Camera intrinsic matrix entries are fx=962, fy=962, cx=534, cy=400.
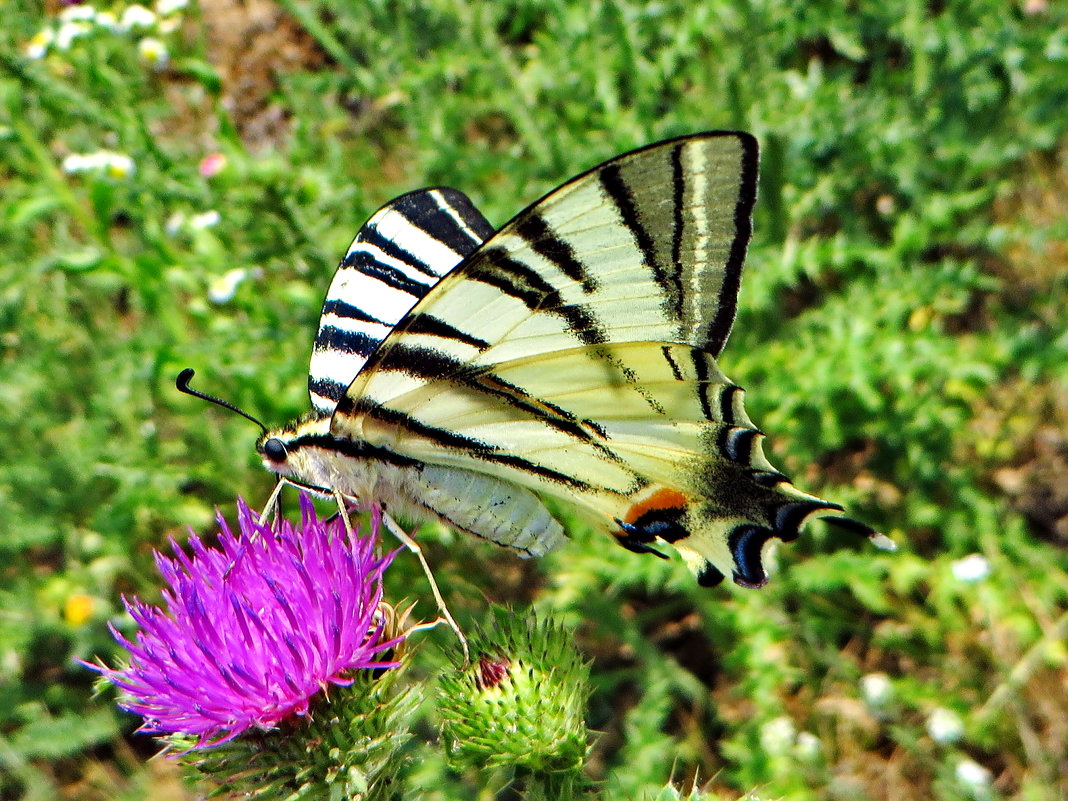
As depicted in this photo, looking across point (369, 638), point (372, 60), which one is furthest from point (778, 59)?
point (369, 638)

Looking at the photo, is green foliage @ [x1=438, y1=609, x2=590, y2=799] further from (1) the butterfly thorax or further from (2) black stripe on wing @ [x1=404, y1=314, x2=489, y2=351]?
(2) black stripe on wing @ [x1=404, y1=314, x2=489, y2=351]

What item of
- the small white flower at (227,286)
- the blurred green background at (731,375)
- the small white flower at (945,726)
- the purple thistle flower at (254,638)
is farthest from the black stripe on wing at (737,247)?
the small white flower at (227,286)

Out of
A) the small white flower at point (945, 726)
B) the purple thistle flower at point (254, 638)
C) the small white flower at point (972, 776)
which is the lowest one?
the small white flower at point (972, 776)

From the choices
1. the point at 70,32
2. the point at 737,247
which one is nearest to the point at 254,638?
the point at 737,247

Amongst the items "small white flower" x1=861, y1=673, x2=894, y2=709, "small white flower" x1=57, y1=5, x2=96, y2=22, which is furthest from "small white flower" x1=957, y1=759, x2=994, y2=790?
"small white flower" x1=57, y1=5, x2=96, y2=22

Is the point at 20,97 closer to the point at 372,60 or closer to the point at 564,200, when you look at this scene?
the point at 372,60

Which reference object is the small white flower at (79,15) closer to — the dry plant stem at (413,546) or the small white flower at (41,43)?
the small white flower at (41,43)
